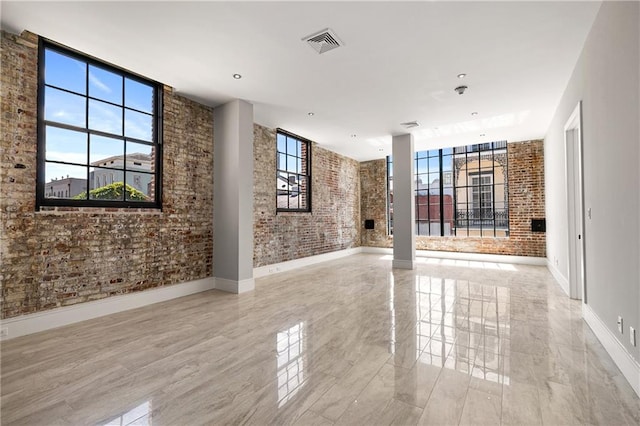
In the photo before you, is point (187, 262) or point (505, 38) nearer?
point (505, 38)

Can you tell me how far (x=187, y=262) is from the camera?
15.1ft

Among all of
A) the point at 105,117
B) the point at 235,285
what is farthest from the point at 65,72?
the point at 235,285

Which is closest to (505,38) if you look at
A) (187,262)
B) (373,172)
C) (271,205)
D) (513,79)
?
(513,79)

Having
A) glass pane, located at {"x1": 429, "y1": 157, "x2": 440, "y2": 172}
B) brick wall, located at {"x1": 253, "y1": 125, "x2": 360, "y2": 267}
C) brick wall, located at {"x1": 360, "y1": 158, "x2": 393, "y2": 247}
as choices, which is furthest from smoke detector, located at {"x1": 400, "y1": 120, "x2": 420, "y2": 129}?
brick wall, located at {"x1": 360, "y1": 158, "x2": 393, "y2": 247}

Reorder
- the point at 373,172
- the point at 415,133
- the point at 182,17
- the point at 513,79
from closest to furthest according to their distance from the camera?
the point at 182,17 → the point at 513,79 → the point at 415,133 → the point at 373,172

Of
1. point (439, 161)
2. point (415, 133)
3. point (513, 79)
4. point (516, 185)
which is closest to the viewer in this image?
point (513, 79)

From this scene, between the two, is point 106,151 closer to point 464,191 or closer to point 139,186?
A: point 139,186

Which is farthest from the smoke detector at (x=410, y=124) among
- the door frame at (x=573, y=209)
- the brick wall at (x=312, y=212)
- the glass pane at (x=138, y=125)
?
the glass pane at (x=138, y=125)

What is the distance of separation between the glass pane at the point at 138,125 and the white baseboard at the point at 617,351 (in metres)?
5.70

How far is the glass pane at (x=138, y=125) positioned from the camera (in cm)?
400

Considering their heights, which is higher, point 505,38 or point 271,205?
point 505,38

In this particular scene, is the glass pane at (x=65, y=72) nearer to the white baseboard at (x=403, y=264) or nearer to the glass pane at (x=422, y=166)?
the white baseboard at (x=403, y=264)

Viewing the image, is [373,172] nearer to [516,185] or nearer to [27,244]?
[516,185]

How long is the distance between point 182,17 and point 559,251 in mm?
6787
